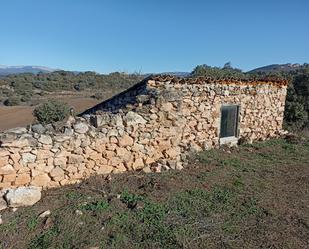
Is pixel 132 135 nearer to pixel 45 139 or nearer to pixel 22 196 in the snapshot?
pixel 45 139

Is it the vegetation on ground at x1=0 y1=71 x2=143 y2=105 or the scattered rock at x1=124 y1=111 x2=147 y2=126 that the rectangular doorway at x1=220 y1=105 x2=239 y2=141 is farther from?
the vegetation on ground at x1=0 y1=71 x2=143 y2=105

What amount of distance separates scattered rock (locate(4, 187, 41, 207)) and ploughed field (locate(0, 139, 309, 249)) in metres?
0.13

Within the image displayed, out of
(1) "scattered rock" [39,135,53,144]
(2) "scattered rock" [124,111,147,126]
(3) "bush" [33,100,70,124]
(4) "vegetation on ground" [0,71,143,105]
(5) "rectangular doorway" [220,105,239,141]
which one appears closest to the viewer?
(1) "scattered rock" [39,135,53,144]

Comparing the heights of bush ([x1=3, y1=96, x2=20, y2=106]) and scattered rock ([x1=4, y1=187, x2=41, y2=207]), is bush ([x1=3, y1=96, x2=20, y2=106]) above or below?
below

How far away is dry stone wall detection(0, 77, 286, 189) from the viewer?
6402mm

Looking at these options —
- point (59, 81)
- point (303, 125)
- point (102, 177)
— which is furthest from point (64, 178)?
point (59, 81)

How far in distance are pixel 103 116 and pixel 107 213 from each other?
7.68 feet

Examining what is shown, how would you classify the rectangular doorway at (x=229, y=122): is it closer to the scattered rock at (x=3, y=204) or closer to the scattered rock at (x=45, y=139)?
the scattered rock at (x=45, y=139)

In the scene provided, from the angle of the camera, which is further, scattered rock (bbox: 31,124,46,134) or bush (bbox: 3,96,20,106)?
bush (bbox: 3,96,20,106)

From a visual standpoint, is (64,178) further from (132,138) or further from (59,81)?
(59,81)

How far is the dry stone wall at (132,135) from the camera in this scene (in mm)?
6402

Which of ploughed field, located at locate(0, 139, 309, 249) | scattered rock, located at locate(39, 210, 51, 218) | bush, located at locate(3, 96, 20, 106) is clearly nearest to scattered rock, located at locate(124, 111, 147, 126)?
ploughed field, located at locate(0, 139, 309, 249)

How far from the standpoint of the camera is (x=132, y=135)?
304 inches

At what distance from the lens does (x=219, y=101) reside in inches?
426
